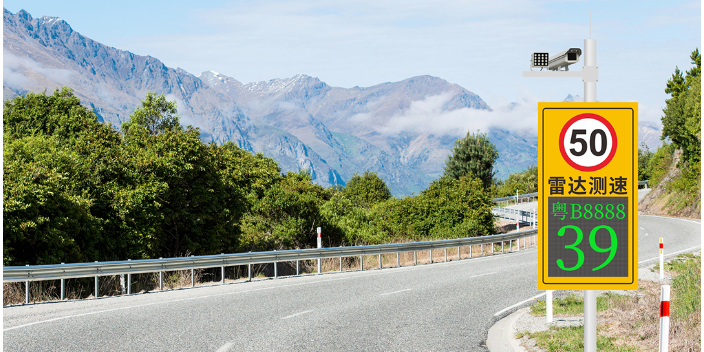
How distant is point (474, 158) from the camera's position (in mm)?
61406

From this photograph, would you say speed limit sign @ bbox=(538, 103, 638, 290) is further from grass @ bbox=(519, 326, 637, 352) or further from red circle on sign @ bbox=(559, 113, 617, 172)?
grass @ bbox=(519, 326, 637, 352)

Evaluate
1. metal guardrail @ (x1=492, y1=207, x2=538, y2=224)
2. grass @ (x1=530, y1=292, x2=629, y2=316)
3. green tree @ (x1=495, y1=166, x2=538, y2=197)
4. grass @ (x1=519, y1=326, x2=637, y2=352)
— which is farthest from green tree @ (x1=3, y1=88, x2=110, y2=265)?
green tree @ (x1=495, y1=166, x2=538, y2=197)

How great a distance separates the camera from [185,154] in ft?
70.6

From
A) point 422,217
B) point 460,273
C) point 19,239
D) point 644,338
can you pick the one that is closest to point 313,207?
point 422,217

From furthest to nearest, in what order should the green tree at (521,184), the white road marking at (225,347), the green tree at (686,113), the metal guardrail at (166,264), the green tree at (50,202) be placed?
the green tree at (521,184)
the green tree at (686,113)
the green tree at (50,202)
the metal guardrail at (166,264)
the white road marking at (225,347)

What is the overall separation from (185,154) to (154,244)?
3732mm

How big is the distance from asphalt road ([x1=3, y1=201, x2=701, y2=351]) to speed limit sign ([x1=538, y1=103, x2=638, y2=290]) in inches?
110

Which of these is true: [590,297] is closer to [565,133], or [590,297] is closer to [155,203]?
[565,133]

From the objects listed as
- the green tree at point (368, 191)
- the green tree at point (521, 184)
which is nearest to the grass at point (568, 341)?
the green tree at point (368, 191)

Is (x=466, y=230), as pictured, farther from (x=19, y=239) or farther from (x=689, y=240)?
(x=19, y=239)

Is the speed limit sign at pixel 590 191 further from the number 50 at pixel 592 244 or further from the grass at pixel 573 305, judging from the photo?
the grass at pixel 573 305

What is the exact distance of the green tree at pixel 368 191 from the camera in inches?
2328

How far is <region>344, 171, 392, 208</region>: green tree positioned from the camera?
194ft

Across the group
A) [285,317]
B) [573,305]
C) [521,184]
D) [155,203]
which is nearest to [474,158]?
[521,184]
